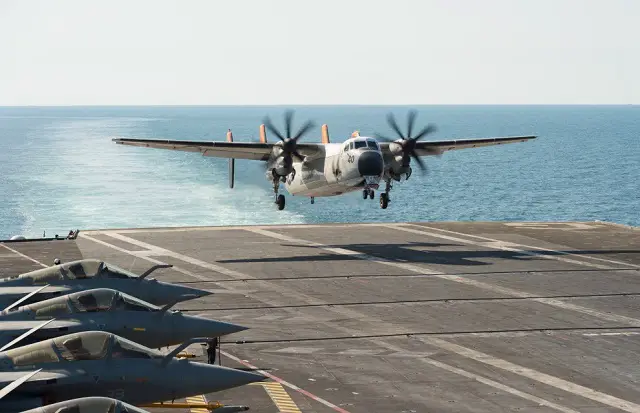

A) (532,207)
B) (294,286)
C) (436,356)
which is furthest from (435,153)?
(532,207)

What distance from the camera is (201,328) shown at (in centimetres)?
2619

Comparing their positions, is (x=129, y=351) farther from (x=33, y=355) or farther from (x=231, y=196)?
(x=231, y=196)

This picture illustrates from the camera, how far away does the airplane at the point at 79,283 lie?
29.2 metres

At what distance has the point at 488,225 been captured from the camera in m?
69.4

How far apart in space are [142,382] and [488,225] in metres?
50.8

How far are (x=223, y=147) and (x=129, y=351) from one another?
131ft

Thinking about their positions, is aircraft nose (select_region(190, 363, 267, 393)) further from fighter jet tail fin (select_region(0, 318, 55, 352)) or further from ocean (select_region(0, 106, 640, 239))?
ocean (select_region(0, 106, 640, 239))

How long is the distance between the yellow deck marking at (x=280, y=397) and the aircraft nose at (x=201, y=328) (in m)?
2.08

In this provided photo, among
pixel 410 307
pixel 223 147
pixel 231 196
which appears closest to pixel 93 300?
pixel 410 307

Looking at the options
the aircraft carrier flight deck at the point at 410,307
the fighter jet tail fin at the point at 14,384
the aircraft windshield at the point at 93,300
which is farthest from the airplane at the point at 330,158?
the fighter jet tail fin at the point at 14,384

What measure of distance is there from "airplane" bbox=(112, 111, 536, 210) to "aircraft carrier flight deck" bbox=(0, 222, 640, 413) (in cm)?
360

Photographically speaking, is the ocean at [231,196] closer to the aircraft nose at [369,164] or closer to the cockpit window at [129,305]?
the aircraft nose at [369,164]

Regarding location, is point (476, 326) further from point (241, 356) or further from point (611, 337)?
point (241, 356)

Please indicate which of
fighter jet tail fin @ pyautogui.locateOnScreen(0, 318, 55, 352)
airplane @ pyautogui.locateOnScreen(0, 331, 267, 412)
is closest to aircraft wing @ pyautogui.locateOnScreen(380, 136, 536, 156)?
fighter jet tail fin @ pyautogui.locateOnScreen(0, 318, 55, 352)
